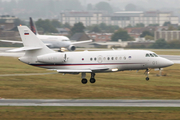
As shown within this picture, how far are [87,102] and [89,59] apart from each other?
11.2 m

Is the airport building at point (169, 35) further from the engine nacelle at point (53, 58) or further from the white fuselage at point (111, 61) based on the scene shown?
the engine nacelle at point (53, 58)

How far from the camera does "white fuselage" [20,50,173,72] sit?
44.3m

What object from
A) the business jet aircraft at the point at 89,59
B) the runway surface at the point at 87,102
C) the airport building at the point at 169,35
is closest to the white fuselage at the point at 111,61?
the business jet aircraft at the point at 89,59

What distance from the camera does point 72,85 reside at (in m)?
45.1

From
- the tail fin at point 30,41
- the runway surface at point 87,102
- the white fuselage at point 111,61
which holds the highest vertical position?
the tail fin at point 30,41

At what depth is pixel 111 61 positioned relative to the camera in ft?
145

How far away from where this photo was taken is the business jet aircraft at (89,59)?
44.3 m

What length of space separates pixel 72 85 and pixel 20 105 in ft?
42.3

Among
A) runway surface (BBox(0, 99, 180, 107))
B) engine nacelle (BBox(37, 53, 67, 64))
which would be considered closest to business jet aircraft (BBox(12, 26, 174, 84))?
engine nacelle (BBox(37, 53, 67, 64))

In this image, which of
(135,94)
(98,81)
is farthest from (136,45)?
(135,94)

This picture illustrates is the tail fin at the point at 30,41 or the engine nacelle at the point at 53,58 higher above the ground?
the tail fin at the point at 30,41

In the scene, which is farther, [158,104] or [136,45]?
[136,45]

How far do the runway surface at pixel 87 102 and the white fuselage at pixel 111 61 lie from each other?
971cm

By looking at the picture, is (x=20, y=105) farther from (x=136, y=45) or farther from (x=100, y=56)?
(x=136, y=45)
